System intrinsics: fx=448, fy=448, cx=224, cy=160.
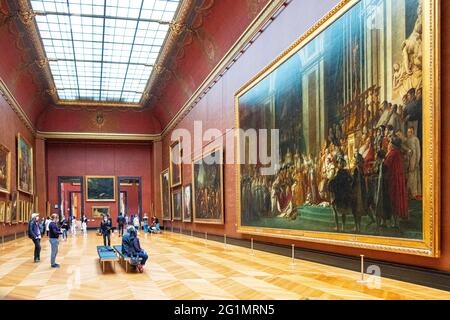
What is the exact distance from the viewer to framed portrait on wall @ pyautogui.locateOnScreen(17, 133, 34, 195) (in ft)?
82.3

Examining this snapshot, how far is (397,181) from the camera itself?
782cm

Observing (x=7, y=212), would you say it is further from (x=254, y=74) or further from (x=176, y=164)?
(x=254, y=74)

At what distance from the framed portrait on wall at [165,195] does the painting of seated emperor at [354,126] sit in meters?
18.4

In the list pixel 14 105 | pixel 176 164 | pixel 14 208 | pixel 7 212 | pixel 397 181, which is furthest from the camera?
pixel 176 164

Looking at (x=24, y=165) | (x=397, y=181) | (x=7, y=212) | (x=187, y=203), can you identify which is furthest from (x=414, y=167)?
(x=24, y=165)

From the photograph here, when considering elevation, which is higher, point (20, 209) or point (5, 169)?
point (5, 169)

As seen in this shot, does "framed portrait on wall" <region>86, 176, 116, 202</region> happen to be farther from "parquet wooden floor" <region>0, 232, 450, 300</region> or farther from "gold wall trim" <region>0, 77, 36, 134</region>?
"parquet wooden floor" <region>0, 232, 450, 300</region>

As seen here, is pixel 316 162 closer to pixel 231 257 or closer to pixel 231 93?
pixel 231 257

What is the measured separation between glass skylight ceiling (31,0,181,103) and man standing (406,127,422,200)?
44.2 feet

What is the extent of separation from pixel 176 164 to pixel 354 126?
1995 centimetres

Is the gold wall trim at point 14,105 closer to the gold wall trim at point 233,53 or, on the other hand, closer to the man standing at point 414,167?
the gold wall trim at point 233,53

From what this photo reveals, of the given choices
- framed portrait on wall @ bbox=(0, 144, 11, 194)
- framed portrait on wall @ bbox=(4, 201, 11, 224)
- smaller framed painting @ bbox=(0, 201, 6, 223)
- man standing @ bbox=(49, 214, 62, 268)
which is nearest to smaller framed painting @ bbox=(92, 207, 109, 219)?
framed portrait on wall @ bbox=(4, 201, 11, 224)

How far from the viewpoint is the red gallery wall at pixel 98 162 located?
3512cm

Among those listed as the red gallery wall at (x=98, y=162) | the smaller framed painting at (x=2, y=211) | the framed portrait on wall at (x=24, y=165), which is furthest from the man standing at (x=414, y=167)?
the red gallery wall at (x=98, y=162)
